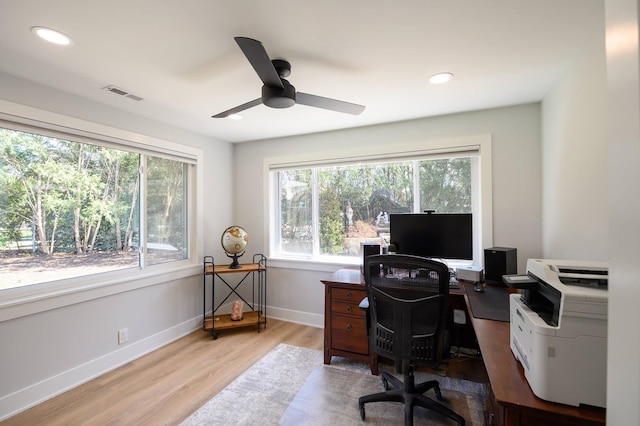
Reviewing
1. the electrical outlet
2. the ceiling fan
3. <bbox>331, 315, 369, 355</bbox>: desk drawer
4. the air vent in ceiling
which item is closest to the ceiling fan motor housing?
the ceiling fan

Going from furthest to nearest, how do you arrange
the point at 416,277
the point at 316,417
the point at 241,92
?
the point at 241,92, the point at 316,417, the point at 416,277

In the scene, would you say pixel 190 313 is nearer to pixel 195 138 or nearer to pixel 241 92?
pixel 195 138

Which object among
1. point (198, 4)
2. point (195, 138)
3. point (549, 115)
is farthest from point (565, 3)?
point (195, 138)

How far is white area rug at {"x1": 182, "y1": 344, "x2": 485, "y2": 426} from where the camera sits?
6.07ft

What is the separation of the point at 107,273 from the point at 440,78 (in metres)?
3.21

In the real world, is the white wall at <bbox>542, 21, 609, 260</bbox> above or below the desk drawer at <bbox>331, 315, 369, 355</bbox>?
above

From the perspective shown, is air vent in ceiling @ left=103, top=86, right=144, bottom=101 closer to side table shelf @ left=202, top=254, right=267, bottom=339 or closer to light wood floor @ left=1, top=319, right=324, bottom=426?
side table shelf @ left=202, top=254, right=267, bottom=339

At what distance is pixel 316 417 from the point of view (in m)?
1.88

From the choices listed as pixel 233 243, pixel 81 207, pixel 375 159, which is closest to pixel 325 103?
pixel 375 159

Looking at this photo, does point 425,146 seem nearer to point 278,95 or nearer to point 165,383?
point 278,95

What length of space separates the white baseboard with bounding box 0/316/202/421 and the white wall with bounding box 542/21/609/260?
11.7 feet

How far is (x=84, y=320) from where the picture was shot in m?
2.31

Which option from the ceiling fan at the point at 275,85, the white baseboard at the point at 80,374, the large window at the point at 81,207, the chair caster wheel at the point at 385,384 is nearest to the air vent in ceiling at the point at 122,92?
the large window at the point at 81,207

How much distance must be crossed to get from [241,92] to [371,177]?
5.52ft
